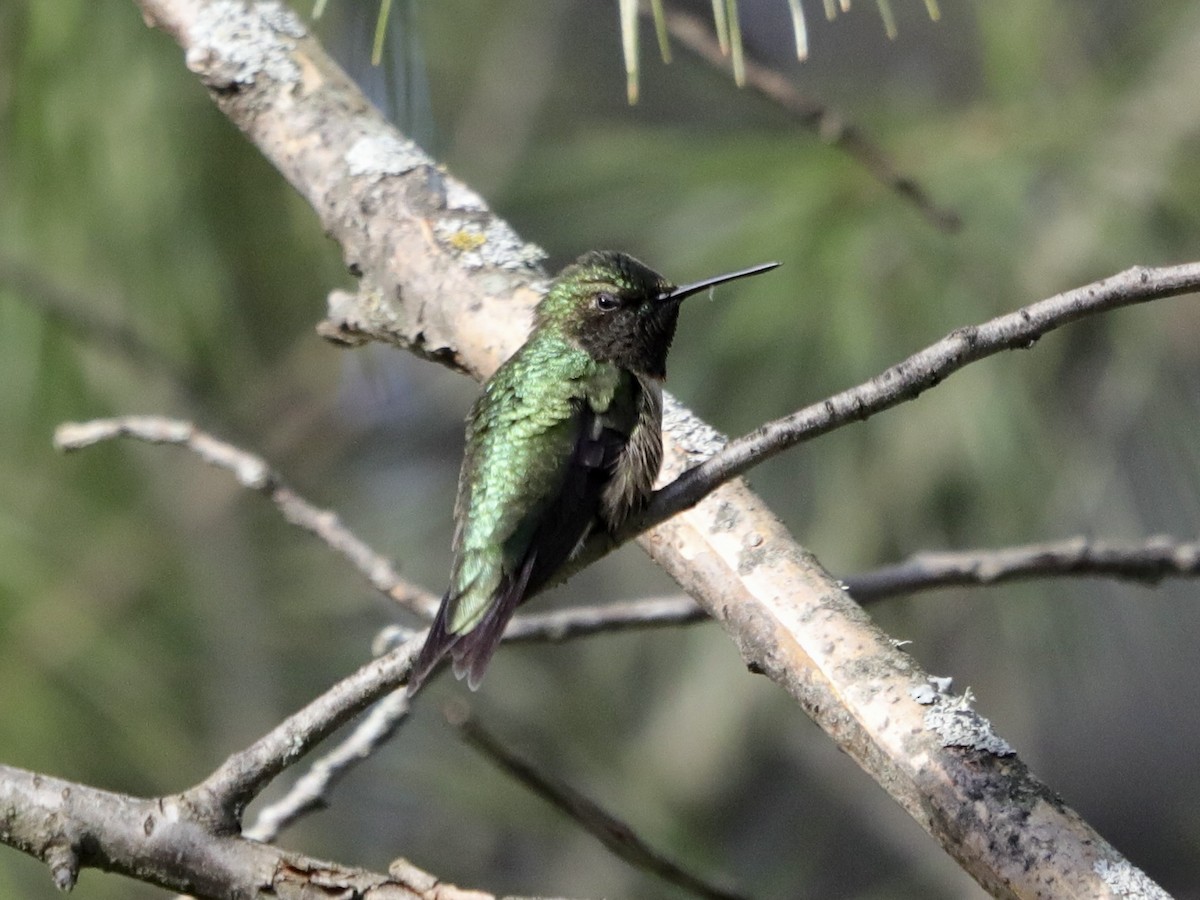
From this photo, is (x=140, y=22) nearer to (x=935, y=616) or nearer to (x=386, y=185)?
(x=386, y=185)

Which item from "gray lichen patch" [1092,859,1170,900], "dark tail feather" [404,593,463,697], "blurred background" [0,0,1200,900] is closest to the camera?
"gray lichen patch" [1092,859,1170,900]

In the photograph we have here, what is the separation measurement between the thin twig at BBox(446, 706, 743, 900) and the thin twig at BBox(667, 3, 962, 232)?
1110 millimetres

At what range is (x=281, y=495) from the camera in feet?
6.15

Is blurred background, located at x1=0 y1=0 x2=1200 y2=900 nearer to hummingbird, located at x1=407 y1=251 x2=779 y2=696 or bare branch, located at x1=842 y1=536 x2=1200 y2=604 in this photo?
hummingbird, located at x1=407 y1=251 x2=779 y2=696

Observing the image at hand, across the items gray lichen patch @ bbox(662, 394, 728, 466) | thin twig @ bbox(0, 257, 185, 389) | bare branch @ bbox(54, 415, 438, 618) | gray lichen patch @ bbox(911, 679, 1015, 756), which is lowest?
gray lichen patch @ bbox(911, 679, 1015, 756)

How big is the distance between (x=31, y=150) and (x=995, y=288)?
6.38 ft

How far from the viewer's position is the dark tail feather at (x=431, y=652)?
144 cm

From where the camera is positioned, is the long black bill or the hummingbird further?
the long black bill

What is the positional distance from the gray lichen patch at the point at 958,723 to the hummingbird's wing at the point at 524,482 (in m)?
0.53

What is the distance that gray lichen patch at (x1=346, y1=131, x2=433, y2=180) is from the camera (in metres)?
2.05

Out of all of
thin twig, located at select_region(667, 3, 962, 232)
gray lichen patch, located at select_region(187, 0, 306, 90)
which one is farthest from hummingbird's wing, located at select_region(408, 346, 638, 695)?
gray lichen patch, located at select_region(187, 0, 306, 90)

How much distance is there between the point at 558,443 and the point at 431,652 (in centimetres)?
54

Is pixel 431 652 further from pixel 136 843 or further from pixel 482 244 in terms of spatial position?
pixel 482 244

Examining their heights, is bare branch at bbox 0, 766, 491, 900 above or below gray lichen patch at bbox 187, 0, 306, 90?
below
